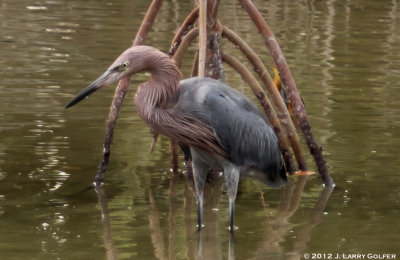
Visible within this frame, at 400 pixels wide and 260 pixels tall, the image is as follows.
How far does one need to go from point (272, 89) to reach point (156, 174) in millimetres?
1293

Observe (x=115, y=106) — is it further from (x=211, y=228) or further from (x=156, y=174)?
(x=211, y=228)

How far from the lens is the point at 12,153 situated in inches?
388

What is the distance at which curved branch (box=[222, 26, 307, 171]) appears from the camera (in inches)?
357

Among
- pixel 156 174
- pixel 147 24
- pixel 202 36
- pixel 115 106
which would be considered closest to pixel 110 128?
pixel 115 106

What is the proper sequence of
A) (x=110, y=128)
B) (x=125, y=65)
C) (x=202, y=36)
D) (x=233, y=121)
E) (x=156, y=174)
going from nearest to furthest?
1. (x=125, y=65)
2. (x=233, y=121)
3. (x=202, y=36)
4. (x=110, y=128)
5. (x=156, y=174)

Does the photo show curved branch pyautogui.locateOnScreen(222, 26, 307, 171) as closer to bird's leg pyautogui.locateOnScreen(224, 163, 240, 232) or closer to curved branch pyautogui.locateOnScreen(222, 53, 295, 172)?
curved branch pyautogui.locateOnScreen(222, 53, 295, 172)

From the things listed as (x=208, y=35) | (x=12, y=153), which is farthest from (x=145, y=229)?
(x=12, y=153)

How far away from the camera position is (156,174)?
9.39 metres

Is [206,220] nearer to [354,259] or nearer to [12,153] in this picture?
[354,259]

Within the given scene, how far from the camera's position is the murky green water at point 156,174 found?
746cm

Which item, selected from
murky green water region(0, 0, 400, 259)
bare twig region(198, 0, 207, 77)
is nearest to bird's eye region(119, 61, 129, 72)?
bare twig region(198, 0, 207, 77)

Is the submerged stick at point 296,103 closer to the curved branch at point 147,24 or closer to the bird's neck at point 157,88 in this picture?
the curved branch at point 147,24

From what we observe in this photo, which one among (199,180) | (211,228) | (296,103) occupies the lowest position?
(211,228)

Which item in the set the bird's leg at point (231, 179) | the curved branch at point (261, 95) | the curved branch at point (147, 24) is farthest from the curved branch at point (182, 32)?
the bird's leg at point (231, 179)
